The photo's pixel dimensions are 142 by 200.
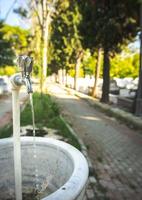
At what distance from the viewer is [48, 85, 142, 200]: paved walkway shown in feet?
17.1

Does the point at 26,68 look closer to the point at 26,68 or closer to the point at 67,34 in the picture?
the point at 26,68

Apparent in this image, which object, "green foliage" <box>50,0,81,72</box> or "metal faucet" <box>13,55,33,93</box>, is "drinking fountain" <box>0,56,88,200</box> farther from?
"green foliage" <box>50,0,81,72</box>

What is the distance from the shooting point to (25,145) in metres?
3.20

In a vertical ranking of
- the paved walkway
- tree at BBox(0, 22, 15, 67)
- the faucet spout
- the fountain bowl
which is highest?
tree at BBox(0, 22, 15, 67)

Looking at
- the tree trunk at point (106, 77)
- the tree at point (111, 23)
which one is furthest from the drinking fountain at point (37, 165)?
the tree trunk at point (106, 77)

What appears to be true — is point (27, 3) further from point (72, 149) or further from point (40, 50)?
point (72, 149)

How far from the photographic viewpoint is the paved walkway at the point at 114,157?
521 cm

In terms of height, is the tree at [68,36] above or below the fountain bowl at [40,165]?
above

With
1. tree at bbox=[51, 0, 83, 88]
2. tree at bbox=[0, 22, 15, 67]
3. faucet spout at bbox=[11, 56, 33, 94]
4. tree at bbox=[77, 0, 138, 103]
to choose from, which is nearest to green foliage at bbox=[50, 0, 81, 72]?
tree at bbox=[51, 0, 83, 88]

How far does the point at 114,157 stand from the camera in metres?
7.21

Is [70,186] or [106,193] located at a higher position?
[70,186]

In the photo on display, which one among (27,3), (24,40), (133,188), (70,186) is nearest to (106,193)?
(133,188)

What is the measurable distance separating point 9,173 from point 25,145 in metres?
0.31

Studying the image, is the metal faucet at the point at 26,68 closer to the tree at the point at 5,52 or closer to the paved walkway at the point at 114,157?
the paved walkway at the point at 114,157
